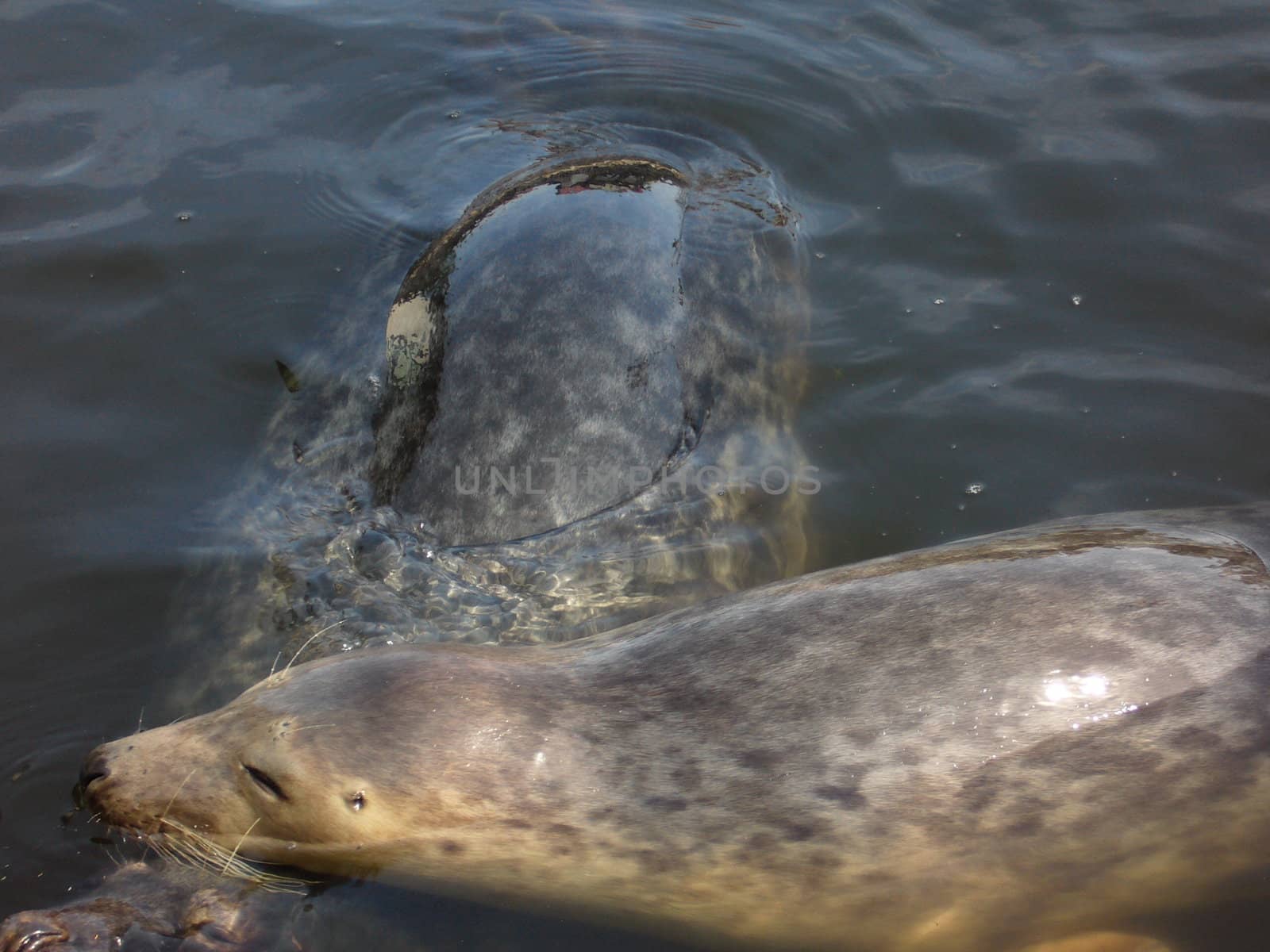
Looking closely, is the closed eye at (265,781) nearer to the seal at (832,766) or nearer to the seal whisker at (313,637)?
the seal at (832,766)

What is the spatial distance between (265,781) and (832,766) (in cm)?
134

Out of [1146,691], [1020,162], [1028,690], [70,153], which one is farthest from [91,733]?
[1020,162]

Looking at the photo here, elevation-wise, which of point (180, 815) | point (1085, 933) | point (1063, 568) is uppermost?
point (1063, 568)

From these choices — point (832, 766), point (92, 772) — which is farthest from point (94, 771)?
point (832, 766)

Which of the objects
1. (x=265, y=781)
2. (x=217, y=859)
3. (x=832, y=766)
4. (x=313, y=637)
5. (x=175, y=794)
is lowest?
(x=217, y=859)

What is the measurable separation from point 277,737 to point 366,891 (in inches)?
16.9

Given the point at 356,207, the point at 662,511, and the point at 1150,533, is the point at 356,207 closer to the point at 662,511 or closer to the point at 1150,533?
the point at 662,511

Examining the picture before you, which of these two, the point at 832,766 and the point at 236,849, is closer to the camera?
the point at 832,766

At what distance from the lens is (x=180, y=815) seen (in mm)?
3066

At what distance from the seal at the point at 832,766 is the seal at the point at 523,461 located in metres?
0.62

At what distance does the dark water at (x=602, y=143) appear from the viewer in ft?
13.5

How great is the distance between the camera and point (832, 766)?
2.76 metres

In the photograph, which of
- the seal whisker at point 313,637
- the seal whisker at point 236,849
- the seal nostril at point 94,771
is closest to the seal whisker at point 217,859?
the seal whisker at point 236,849

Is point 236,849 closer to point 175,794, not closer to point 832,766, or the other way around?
point 175,794
